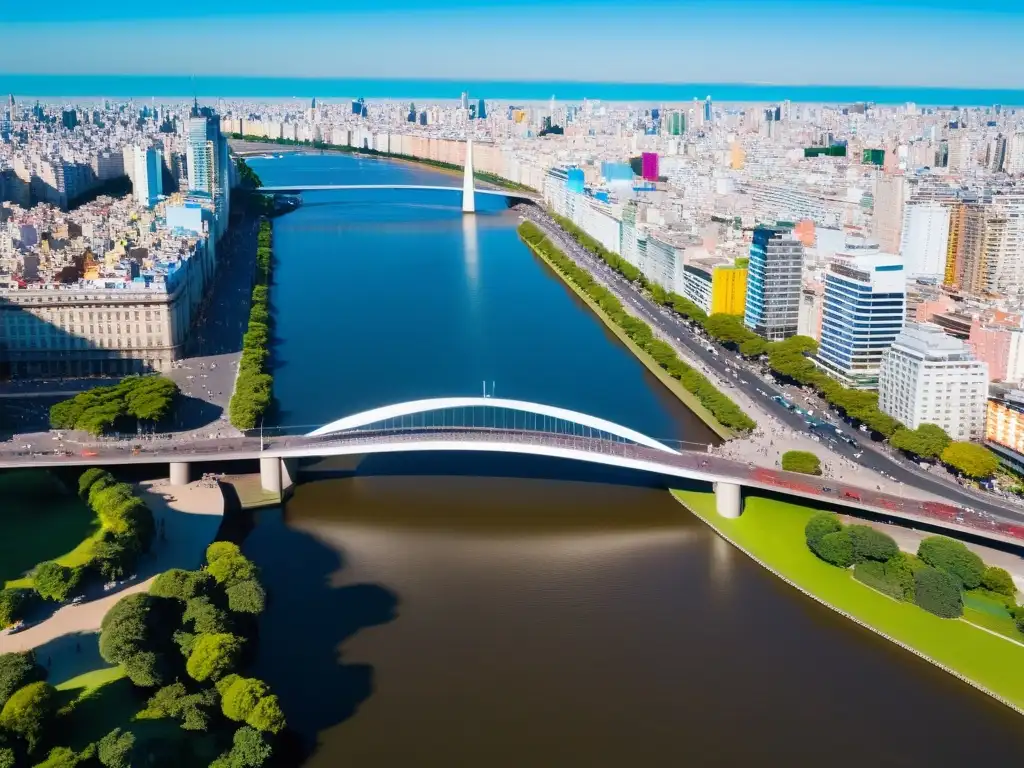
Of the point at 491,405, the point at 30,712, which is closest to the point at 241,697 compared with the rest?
the point at 30,712

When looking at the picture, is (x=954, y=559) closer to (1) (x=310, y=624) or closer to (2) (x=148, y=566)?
(1) (x=310, y=624)

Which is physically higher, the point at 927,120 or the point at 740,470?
the point at 927,120

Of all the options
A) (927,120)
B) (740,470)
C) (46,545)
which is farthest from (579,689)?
(927,120)

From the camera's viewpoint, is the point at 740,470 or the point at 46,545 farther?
the point at 740,470

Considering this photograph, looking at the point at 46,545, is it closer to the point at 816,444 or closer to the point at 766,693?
the point at 766,693

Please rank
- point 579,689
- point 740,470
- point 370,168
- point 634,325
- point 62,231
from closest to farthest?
point 579,689
point 740,470
point 634,325
point 62,231
point 370,168

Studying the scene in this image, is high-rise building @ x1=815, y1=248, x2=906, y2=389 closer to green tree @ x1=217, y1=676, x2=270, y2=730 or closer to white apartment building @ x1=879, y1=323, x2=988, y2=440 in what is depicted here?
white apartment building @ x1=879, y1=323, x2=988, y2=440

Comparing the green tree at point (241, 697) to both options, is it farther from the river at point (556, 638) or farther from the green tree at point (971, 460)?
the green tree at point (971, 460)

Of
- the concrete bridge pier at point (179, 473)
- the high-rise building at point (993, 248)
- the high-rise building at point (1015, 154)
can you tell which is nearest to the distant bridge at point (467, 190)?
the high-rise building at point (1015, 154)
